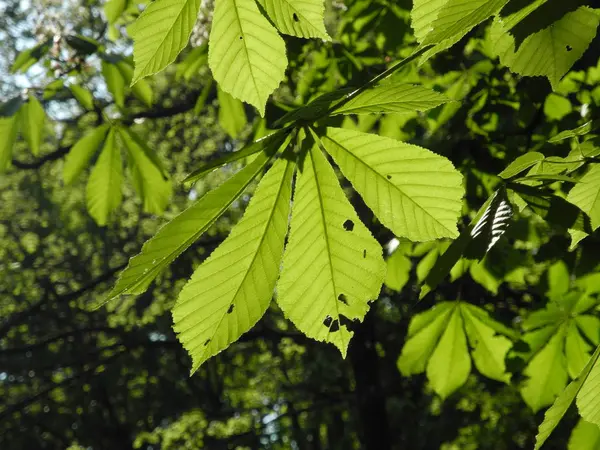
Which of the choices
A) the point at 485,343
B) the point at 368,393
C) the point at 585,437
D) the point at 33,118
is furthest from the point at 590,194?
the point at 368,393

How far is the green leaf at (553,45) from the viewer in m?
0.76

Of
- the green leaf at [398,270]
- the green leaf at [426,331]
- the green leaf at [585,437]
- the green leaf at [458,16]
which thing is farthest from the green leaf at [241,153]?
the green leaf at [398,270]

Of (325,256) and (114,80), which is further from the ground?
(114,80)

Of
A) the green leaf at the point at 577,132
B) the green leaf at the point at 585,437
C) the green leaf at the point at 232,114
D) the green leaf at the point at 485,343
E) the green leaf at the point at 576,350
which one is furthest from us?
the green leaf at the point at 232,114

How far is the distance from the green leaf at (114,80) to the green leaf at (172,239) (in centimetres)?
123

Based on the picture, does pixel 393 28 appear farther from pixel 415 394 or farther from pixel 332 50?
pixel 415 394

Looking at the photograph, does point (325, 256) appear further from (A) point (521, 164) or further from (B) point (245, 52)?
(A) point (521, 164)

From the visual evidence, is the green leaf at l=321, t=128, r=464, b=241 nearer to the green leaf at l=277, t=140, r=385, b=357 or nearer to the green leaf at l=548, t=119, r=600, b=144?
the green leaf at l=277, t=140, r=385, b=357

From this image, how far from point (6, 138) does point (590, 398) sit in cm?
139

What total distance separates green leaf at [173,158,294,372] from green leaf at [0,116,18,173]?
3.89ft

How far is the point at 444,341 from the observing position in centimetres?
150

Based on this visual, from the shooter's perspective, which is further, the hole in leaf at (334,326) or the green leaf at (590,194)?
the green leaf at (590,194)

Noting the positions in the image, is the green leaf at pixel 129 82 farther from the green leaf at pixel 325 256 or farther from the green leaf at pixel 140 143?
the green leaf at pixel 325 256

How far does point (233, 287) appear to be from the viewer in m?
0.58
